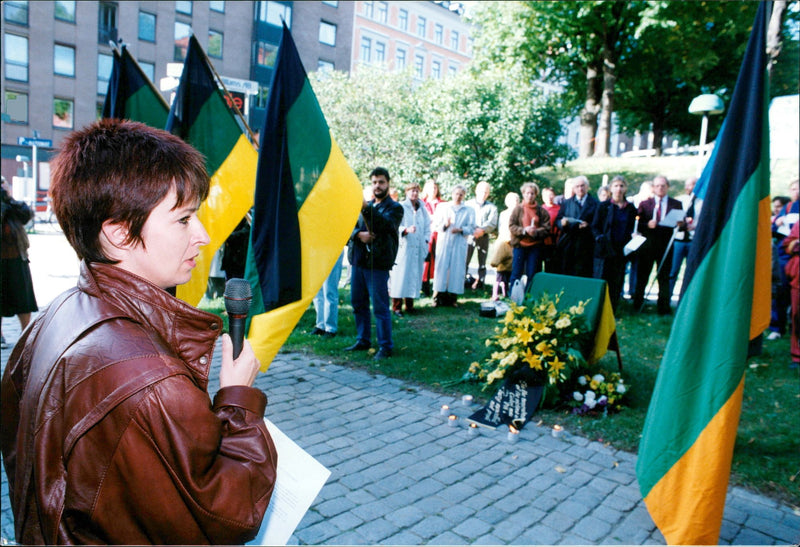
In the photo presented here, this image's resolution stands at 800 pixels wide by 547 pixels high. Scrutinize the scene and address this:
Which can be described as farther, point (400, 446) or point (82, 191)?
point (400, 446)

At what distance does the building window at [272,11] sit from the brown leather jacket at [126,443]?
44.5 m

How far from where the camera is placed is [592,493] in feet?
12.5

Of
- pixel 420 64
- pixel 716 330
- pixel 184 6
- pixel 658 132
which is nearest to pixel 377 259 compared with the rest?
pixel 716 330

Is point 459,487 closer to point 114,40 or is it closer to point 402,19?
point 114,40

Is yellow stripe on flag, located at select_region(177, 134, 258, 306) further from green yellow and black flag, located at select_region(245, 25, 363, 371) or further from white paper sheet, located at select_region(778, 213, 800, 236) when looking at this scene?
white paper sheet, located at select_region(778, 213, 800, 236)

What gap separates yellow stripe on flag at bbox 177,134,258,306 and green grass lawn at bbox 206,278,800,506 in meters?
2.52

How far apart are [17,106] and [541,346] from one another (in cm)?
3997

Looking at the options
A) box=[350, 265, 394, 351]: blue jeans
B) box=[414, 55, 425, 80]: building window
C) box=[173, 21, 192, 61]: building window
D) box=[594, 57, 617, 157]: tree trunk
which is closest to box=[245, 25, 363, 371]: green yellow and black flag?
box=[350, 265, 394, 351]: blue jeans

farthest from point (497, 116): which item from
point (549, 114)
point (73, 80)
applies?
point (73, 80)

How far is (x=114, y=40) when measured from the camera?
125ft

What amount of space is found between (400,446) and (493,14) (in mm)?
26960

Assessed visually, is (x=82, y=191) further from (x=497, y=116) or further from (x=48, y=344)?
(x=497, y=116)

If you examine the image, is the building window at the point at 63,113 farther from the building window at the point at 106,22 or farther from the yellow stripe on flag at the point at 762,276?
the yellow stripe on flag at the point at 762,276

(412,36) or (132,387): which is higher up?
(412,36)
